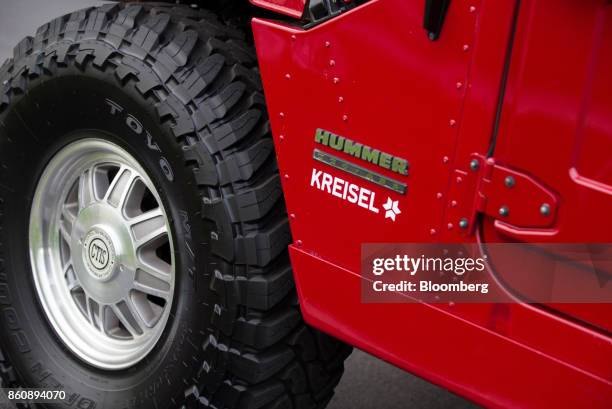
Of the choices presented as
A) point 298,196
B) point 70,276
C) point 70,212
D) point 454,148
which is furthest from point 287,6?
point 70,276

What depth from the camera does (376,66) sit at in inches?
61.4

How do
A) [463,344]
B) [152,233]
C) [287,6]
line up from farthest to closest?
[152,233], [287,6], [463,344]

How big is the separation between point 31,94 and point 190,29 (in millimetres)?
548

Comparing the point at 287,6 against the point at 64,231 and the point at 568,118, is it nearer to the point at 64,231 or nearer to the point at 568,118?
the point at 568,118

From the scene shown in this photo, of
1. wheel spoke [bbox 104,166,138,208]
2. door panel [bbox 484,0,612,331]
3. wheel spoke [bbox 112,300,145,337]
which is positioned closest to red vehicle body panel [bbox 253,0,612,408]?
door panel [bbox 484,0,612,331]

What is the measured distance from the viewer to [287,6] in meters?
1.76

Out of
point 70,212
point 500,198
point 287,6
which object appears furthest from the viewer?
point 70,212

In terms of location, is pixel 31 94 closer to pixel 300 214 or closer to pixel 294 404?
pixel 300 214

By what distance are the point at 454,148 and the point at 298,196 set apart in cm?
43

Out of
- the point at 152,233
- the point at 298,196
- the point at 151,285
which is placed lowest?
the point at 151,285

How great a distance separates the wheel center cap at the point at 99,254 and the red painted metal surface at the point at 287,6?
0.79 meters

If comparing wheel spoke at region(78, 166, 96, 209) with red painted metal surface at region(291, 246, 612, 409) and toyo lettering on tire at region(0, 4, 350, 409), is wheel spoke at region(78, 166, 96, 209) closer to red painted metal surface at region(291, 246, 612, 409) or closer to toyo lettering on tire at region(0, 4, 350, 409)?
toyo lettering on tire at region(0, 4, 350, 409)

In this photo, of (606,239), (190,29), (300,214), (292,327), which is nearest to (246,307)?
(292,327)

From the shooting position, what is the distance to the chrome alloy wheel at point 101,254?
84.1 inches
